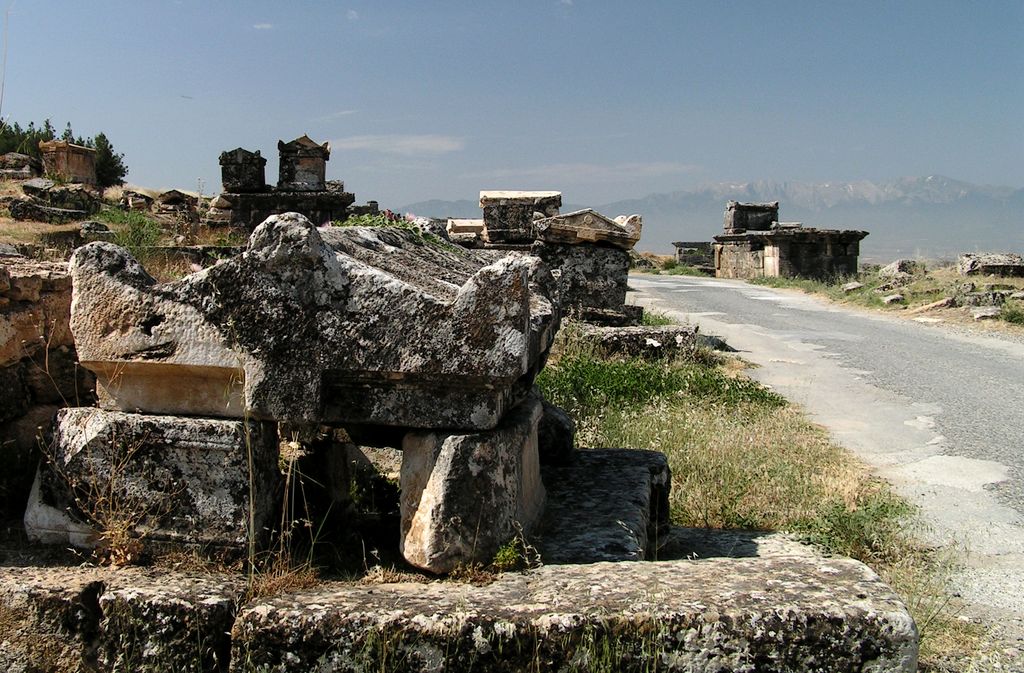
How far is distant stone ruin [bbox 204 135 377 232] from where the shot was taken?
1766 cm

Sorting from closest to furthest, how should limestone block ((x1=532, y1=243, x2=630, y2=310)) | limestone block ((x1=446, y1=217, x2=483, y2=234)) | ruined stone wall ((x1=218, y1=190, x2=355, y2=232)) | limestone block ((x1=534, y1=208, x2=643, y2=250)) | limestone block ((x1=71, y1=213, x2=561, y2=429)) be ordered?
limestone block ((x1=71, y1=213, x2=561, y2=429))
limestone block ((x1=534, y1=208, x2=643, y2=250))
limestone block ((x1=532, y1=243, x2=630, y2=310))
limestone block ((x1=446, y1=217, x2=483, y2=234))
ruined stone wall ((x1=218, y1=190, x2=355, y2=232))

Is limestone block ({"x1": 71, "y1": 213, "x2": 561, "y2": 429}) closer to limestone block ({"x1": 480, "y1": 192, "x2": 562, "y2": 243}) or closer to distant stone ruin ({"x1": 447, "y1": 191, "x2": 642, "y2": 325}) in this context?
distant stone ruin ({"x1": 447, "y1": 191, "x2": 642, "y2": 325})

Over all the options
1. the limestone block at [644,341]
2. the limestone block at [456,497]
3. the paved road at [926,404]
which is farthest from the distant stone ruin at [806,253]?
the limestone block at [456,497]

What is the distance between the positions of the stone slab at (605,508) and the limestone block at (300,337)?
62 cm

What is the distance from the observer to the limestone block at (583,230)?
11.4 metres

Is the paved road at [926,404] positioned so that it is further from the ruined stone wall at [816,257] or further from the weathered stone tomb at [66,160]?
the weathered stone tomb at [66,160]

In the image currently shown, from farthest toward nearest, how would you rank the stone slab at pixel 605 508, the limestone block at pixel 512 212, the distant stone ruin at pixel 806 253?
the distant stone ruin at pixel 806 253, the limestone block at pixel 512 212, the stone slab at pixel 605 508

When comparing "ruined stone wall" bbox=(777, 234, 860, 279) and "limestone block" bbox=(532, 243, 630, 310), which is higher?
"ruined stone wall" bbox=(777, 234, 860, 279)

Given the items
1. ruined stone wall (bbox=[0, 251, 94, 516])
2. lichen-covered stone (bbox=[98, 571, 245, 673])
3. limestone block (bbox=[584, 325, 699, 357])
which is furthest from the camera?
limestone block (bbox=[584, 325, 699, 357])

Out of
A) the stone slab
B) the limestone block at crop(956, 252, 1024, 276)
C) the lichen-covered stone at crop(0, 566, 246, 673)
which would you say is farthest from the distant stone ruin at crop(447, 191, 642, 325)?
the limestone block at crop(956, 252, 1024, 276)

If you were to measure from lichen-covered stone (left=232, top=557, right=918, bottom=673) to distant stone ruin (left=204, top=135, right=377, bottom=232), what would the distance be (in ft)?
50.9

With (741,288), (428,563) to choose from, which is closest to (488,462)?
(428,563)

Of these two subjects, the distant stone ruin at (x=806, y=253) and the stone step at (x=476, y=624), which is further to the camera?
the distant stone ruin at (x=806, y=253)

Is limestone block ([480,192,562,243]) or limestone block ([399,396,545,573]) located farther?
limestone block ([480,192,562,243])
